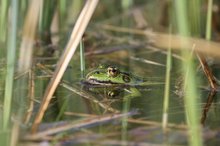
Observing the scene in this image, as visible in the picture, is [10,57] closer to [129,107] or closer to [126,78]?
[129,107]

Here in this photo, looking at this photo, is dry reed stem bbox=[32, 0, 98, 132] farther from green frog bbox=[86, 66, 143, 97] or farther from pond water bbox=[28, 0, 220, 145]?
green frog bbox=[86, 66, 143, 97]

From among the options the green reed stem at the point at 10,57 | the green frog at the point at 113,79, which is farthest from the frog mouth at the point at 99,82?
the green reed stem at the point at 10,57

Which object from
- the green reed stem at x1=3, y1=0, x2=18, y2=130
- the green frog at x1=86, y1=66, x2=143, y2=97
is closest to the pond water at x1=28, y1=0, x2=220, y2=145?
the green frog at x1=86, y1=66, x2=143, y2=97

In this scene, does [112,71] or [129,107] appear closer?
[129,107]

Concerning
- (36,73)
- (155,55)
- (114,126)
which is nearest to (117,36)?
(155,55)

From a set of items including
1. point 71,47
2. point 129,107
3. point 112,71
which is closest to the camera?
point 71,47

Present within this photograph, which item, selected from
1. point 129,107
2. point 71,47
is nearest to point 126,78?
point 129,107
